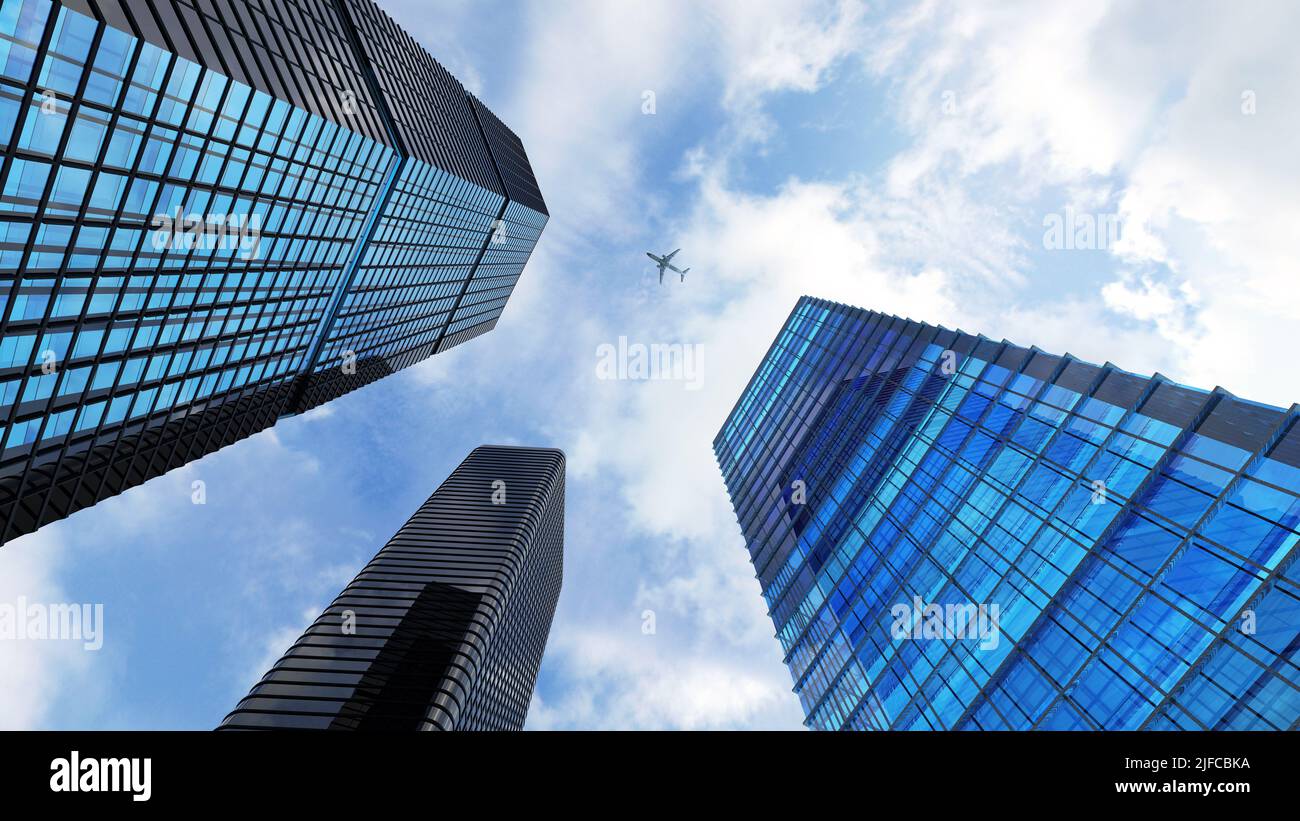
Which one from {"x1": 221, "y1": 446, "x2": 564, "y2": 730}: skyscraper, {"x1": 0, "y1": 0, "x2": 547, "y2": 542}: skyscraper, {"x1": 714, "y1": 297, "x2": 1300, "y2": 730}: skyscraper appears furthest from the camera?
{"x1": 221, "y1": 446, "x2": 564, "y2": 730}: skyscraper

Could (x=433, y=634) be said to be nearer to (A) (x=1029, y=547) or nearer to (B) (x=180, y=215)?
(B) (x=180, y=215)

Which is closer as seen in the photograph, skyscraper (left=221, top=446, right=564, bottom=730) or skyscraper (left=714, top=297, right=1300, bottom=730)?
skyscraper (left=714, top=297, right=1300, bottom=730)

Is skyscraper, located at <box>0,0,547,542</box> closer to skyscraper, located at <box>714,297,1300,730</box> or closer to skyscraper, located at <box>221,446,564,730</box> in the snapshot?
skyscraper, located at <box>221,446,564,730</box>

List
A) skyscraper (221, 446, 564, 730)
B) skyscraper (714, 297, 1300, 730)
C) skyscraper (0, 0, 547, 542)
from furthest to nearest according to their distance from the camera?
skyscraper (221, 446, 564, 730) → skyscraper (714, 297, 1300, 730) → skyscraper (0, 0, 547, 542)

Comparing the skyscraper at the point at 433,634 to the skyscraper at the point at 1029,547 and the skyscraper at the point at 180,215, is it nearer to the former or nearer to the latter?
the skyscraper at the point at 180,215

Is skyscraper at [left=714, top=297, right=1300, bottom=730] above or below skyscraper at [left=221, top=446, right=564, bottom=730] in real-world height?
above

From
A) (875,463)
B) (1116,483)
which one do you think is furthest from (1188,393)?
(875,463)

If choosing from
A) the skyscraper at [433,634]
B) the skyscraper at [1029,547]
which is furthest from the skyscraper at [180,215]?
the skyscraper at [1029,547]

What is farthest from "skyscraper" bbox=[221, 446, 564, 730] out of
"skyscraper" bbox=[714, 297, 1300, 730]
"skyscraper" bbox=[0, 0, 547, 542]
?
"skyscraper" bbox=[714, 297, 1300, 730]
